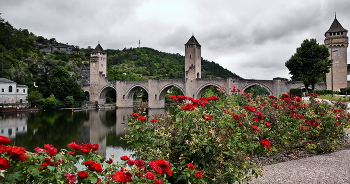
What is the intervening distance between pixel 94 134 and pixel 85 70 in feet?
156

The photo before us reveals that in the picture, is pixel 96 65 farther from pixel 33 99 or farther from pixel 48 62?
pixel 33 99

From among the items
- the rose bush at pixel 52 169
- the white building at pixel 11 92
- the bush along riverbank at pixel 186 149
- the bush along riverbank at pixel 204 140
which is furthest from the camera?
the white building at pixel 11 92

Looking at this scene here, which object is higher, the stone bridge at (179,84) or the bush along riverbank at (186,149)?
the stone bridge at (179,84)

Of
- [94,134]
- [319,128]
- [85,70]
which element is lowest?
[94,134]

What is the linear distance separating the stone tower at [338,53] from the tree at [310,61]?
1115 cm

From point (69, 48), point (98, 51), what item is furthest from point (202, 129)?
point (69, 48)

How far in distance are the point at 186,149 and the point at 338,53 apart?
127 ft

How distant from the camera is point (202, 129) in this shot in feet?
13.1

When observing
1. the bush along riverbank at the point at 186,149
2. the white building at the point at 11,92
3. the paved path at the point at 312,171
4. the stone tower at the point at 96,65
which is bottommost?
the paved path at the point at 312,171

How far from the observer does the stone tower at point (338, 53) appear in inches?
1336

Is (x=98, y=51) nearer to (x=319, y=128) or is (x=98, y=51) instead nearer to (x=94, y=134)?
(x=94, y=134)

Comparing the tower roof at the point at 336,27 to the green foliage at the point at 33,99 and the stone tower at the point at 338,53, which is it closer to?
the stone tower at the point at 338,53

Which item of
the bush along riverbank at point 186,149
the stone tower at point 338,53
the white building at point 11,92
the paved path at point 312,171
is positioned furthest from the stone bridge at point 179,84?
the paved path at point 312,171

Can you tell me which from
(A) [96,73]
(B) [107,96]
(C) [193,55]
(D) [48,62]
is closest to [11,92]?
Result: (D) [48,62]
